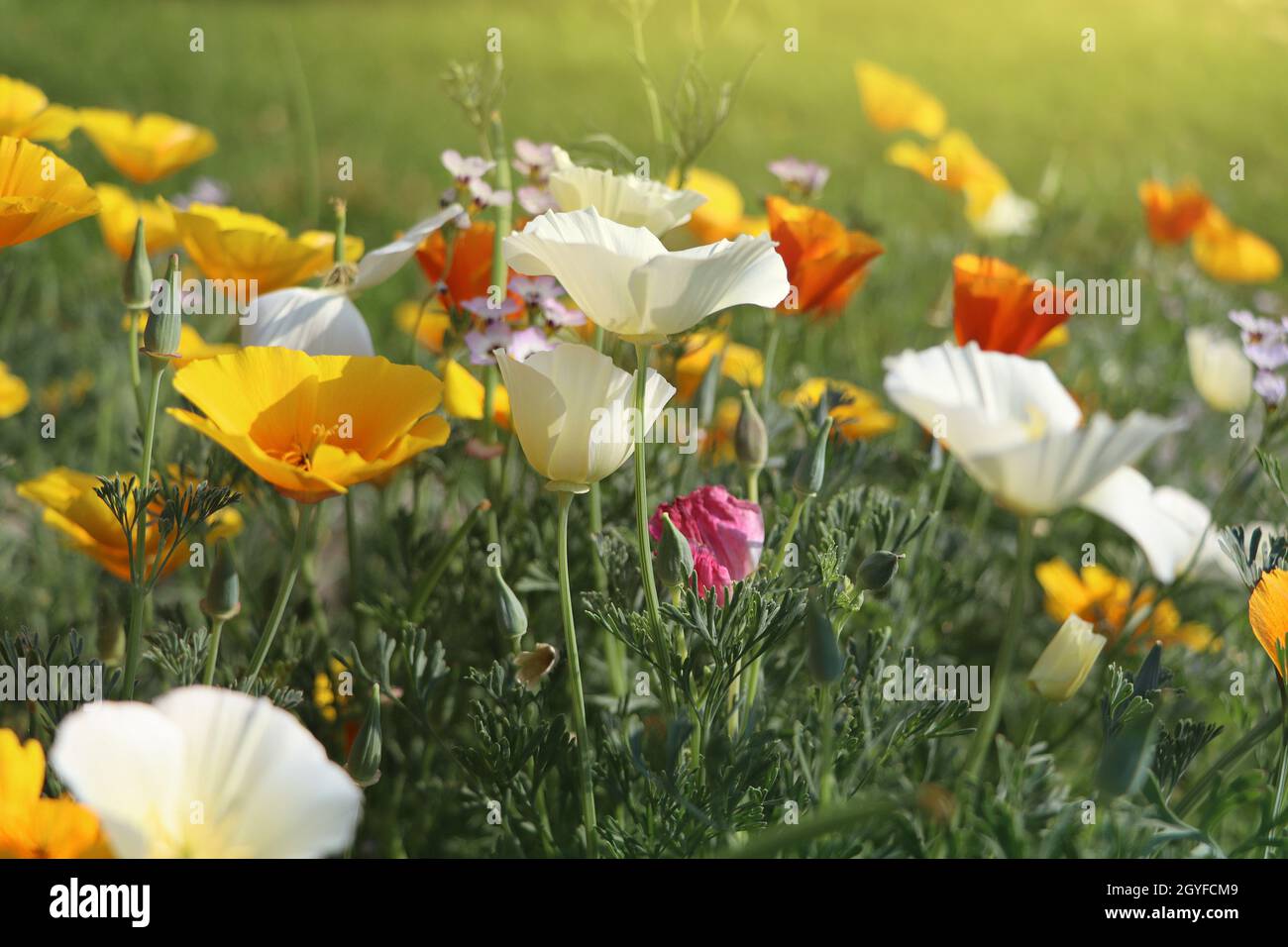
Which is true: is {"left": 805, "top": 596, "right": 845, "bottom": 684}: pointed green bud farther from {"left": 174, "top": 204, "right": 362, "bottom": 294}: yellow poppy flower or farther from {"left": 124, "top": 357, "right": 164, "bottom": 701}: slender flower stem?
{"left": 174, "top": 204, "right": 362, "bottom": 294}: yellow poppy flower

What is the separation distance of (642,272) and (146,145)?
0.90 meters

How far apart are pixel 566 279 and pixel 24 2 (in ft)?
13.9

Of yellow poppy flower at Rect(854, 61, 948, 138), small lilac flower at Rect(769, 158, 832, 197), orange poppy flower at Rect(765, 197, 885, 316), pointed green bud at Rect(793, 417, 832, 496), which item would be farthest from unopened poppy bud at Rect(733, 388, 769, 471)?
yellow poppy flower at Rect(854, 61, 948, 138)

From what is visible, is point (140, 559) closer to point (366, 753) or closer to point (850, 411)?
point (366, 753)

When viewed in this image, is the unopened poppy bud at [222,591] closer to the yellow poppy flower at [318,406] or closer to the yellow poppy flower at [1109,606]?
the yellow poppy flower at [318,406]

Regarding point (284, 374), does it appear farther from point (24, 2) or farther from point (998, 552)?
point (24, 2)

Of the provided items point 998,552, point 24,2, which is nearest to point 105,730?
point 998,552

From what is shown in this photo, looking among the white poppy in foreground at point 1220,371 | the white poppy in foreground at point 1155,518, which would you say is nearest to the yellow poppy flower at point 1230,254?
the white poppy in foreground at point 1220,371

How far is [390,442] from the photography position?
78 cm

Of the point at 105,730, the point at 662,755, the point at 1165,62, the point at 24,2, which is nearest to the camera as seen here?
the point at 105,730

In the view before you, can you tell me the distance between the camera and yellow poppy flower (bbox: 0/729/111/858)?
625mm

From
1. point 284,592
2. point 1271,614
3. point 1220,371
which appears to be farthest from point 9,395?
point 1220,371

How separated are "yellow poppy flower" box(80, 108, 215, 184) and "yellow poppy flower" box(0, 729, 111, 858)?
89 cm

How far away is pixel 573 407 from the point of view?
762 mm
